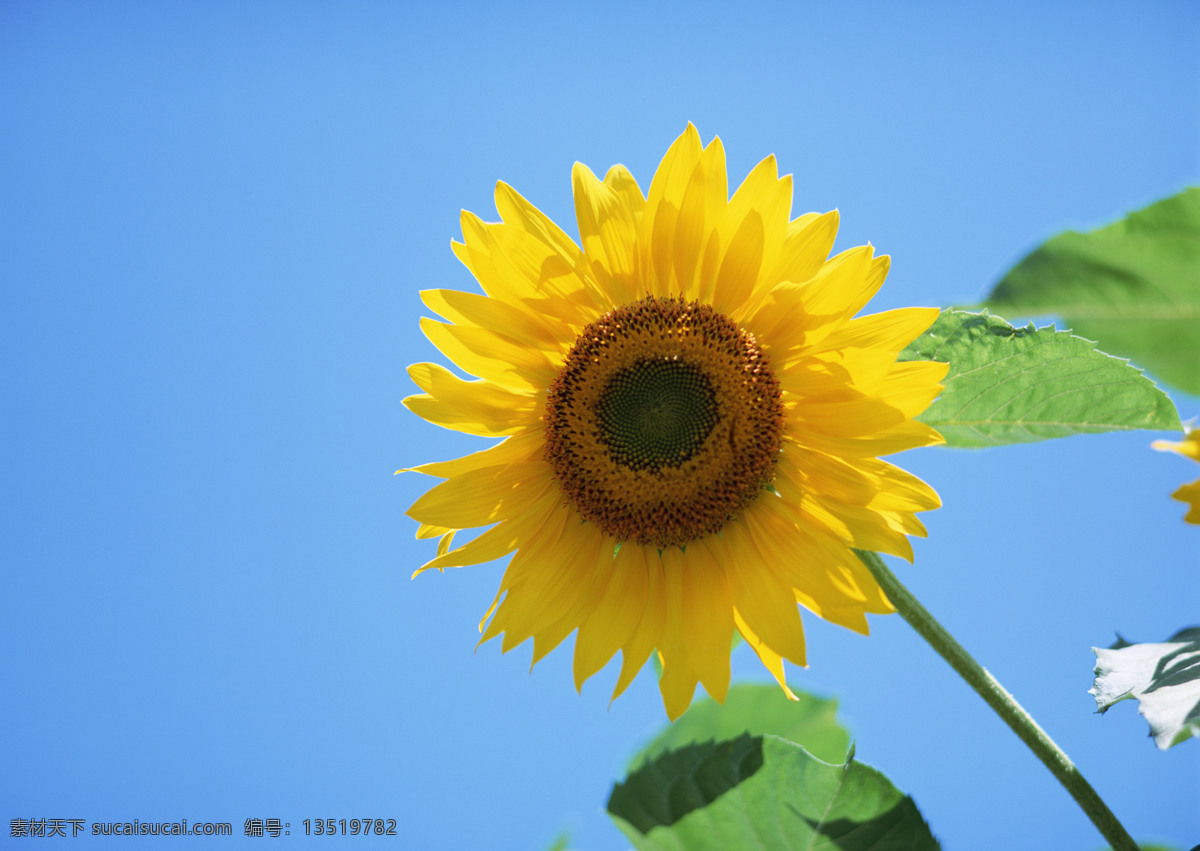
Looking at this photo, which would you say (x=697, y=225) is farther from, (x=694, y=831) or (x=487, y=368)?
(x=694, y=831)

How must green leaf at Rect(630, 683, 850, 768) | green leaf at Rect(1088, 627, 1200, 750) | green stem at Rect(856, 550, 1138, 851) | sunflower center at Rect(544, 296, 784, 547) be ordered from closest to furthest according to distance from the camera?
1. green leaf at Rect(1088, 627, 1200, 750)
2. green stem at Rect(856, 550, 1138, 851)
3. sunflower center at Rect(544, 296, 784, 547)
4. green leaf at Rect(630, 683, 850, 768)

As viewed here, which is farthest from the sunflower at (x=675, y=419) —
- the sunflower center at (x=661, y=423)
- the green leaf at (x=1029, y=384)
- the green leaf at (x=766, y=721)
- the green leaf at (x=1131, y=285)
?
the green leaf at (x=766, y=721)

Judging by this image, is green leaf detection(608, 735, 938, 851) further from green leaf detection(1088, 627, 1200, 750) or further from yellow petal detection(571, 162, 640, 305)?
yellow petal detection(571, 162, 640, 305)

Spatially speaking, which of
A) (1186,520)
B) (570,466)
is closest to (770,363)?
(570,466)

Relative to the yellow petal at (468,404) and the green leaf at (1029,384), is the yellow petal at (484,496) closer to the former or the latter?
the yellow petal at (468,404)

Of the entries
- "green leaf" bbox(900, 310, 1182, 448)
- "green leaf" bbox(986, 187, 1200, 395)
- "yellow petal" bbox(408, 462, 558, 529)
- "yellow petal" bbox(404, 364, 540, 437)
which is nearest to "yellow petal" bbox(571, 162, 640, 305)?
"yellow petal" bbox(404, 364, 540, 437)

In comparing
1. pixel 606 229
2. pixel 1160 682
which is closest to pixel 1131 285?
pixel 1160 682

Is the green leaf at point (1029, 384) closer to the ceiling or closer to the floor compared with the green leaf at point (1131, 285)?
closer to the floor
